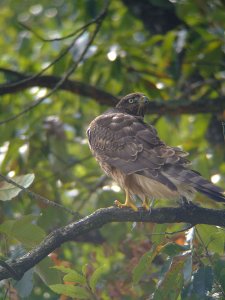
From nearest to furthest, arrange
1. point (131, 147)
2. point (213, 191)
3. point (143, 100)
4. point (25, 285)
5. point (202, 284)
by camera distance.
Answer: point (202, 284), point (25, 285), point (213, 191), point (131, 147), point (143, 100)

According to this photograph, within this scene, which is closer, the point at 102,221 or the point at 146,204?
the point at 102,221

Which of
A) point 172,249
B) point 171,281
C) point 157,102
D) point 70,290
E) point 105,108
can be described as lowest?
point 105,108

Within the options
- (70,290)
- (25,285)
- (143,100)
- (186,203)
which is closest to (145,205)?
(186,203)

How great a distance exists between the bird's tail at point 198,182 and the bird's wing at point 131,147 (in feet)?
0.25

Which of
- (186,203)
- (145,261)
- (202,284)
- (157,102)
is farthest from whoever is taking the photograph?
(157,102)

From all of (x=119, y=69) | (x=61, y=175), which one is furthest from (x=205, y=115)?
(x=61, y=175)

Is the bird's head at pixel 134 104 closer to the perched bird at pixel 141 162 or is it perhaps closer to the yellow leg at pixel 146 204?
the perched bird at pixel 141 162

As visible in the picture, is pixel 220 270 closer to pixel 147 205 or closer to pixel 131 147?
pixel 147 205

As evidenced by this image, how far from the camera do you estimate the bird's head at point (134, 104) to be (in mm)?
7363

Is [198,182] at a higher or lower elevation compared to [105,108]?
higher

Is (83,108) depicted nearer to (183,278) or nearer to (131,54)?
(131,54)

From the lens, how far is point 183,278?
497 cm

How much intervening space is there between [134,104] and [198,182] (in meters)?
2.37

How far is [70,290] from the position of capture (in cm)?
489
